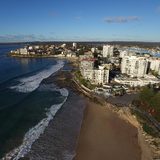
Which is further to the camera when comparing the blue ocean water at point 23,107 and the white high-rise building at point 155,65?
the white high-rise building at point 155,65

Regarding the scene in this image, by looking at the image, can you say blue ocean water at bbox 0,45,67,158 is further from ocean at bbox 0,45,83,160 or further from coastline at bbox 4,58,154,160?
coastline at bbox 4,58,154,160

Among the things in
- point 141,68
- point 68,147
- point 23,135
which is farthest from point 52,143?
point 141,68

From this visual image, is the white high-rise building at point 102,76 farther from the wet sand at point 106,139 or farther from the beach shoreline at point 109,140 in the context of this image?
the beach shoreline at point 109,140

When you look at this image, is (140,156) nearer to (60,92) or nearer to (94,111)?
(94,111)

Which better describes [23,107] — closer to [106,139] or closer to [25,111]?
[25,111]

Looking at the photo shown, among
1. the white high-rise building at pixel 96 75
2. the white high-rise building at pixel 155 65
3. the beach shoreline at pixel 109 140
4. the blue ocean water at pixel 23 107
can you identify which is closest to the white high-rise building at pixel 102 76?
the white high-rise building at pixel 96 75

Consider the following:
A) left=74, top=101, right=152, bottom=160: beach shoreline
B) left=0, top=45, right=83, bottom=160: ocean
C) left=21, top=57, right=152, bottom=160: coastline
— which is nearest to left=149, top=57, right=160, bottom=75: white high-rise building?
left=0, top=45, right=83, bottom=160: ocean
